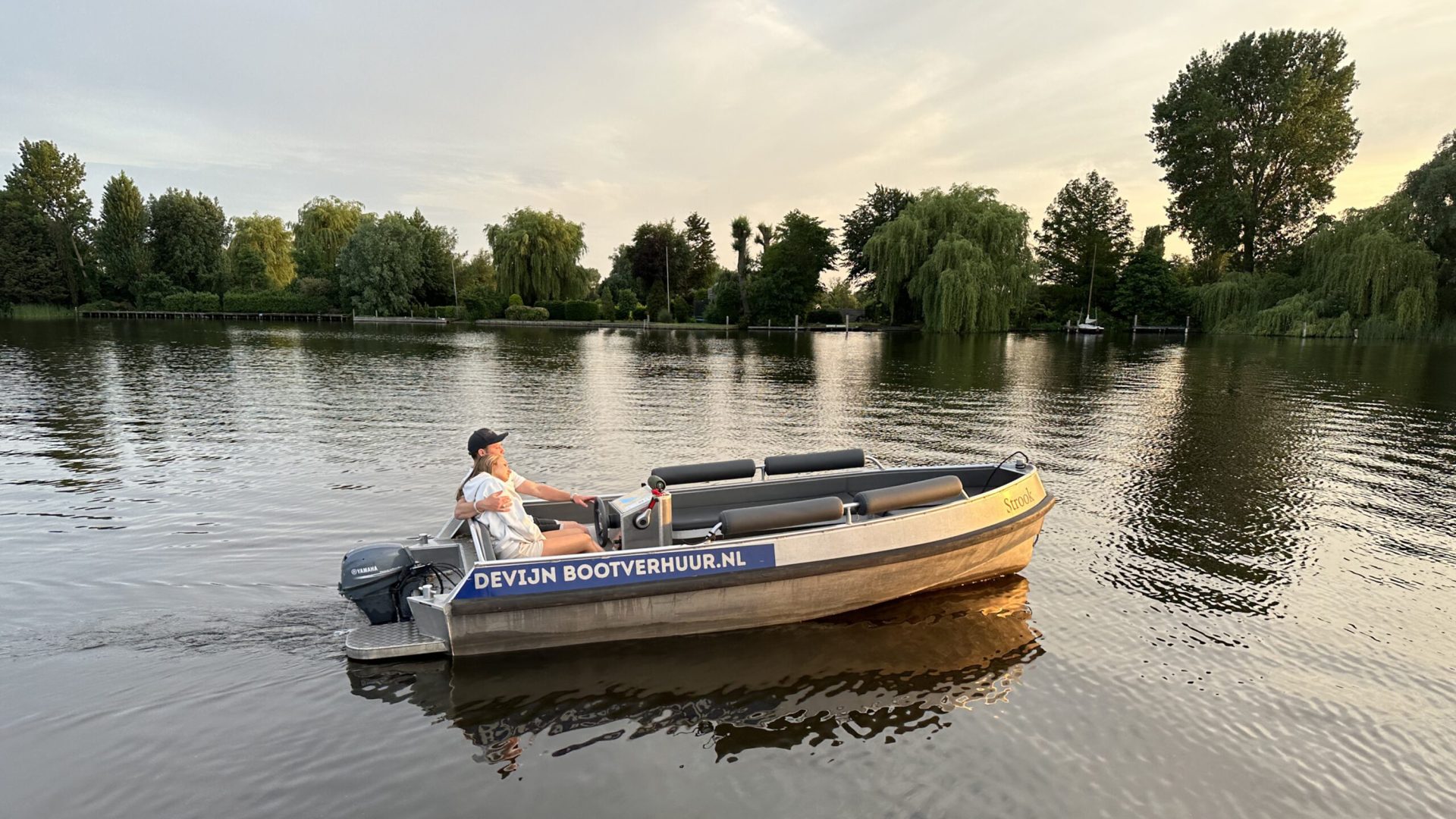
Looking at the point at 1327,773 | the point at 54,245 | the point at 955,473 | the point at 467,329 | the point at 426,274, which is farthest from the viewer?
the point at 426,274

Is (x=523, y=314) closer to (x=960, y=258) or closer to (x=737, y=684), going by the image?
(x=960, y=258)

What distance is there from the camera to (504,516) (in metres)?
6.48

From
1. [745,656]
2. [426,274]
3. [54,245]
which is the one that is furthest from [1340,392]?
[54,245]

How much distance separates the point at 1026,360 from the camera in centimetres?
3581

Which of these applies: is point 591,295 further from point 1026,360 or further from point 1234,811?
point 1234,811

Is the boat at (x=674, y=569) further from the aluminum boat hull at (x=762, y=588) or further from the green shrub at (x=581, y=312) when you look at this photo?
the green shrub at (x=581, y=312)

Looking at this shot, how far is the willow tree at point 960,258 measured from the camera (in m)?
54.3

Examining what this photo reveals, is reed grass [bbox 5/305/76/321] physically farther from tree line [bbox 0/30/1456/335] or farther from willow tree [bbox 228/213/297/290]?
willow tree [bbox 228/213/297/290]

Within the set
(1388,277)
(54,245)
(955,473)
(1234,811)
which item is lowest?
(1234,811)

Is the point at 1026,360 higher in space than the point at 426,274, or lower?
lower

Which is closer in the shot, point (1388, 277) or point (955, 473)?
point (955, 473)

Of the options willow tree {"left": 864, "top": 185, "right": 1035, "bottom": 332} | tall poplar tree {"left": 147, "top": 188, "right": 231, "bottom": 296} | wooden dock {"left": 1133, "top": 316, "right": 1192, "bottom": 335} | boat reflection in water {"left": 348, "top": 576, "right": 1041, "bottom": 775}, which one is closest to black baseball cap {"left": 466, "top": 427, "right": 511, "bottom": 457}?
boat reflection in water {"left": 348, "top": 576, "right": 1041, "bottom": 775}

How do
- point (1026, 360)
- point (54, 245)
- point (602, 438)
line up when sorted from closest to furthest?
point (602, 438), point (1026, 360), point (54, 245)

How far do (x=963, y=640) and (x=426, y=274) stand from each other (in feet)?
270
